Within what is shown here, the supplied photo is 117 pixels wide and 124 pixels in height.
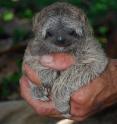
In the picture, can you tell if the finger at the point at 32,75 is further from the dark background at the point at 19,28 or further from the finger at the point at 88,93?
the dark background at the point at 19,28

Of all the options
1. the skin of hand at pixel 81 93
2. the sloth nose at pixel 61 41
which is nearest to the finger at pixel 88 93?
the skin of hand at pixel 81 93

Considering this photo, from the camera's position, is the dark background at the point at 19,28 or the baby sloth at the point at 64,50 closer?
the baby sloth at the point at 64,50

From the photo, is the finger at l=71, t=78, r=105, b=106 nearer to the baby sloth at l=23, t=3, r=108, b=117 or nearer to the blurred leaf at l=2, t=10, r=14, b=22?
the baby sloth at l=23, t=3, r=108, b=117

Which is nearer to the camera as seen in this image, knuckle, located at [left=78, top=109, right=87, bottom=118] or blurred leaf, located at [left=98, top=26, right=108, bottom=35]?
knuckle, located at [left=78, top=109, right=87, bottom=118]

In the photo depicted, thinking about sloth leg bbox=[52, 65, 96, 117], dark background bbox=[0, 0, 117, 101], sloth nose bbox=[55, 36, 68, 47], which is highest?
sloth nose bbox=[55, 36, 68, 47]

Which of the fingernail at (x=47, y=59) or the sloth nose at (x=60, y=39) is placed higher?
the sloth nose at (x=60, y=39)

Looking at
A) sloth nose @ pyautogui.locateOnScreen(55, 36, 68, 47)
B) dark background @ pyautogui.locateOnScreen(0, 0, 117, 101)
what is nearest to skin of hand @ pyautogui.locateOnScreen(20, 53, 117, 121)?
sloth nose @ pyautogui.locateOnScreen(55, 36, 68, 47)
